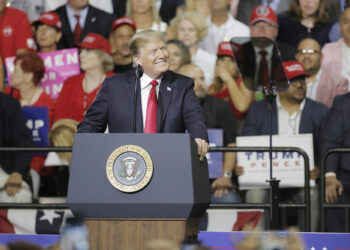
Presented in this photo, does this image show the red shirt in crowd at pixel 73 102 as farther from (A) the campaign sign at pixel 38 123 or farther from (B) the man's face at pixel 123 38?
(B) the man's face at pixel 123 38

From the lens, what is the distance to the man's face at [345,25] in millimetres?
7805

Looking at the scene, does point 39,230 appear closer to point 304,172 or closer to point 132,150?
point 304,172

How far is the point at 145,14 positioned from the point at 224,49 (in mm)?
1017

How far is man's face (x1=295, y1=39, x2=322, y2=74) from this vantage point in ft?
25.9

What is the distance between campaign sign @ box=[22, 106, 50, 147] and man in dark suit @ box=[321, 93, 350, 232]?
2.58 metres

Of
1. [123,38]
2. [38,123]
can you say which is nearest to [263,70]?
[123,38]

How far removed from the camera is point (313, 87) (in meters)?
7.87

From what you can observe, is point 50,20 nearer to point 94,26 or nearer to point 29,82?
point 94,26

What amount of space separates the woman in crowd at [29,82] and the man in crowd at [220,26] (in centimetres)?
164

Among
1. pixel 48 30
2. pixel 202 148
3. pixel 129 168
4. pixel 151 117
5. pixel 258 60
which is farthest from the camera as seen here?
pixel 48 30

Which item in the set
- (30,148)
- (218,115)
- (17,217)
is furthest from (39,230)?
(218,115)

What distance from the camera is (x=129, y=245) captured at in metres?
3.96

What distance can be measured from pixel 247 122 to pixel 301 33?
1291mm

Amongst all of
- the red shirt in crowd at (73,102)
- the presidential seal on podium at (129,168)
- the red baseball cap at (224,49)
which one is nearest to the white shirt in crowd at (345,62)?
the red baseball cap at (224,49)
